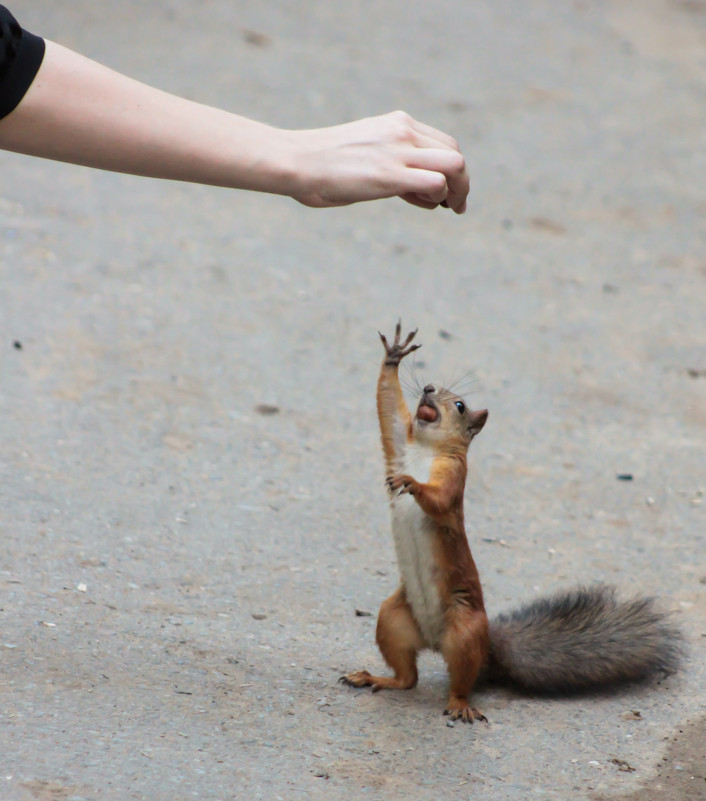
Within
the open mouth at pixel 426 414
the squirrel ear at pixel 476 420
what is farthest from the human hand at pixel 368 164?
the squirrel ear at pixel 476 420

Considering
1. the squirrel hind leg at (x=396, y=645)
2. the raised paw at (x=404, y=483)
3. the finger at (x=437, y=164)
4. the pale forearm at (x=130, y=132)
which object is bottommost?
the squirrel hind leg at (x=396, y=645)

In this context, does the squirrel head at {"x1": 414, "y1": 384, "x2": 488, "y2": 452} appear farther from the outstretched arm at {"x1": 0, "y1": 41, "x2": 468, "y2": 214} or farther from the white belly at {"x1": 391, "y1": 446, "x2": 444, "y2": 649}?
the outstretched arm at {"x1": 0, "y1": 41, "x2": 468, "y2": 214}

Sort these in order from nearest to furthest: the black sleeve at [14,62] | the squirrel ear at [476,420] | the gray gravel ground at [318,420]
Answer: the black sleeve at [14,62] < the gray gravel ground at [318,420] < the squirrel ear at [476,420]

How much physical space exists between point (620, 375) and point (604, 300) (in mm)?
886

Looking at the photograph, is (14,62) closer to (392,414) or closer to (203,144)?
(203,144)

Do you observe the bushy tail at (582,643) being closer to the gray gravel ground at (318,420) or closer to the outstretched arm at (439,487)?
the gray gravel ground at (318,420)

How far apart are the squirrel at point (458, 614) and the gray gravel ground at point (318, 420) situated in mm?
88

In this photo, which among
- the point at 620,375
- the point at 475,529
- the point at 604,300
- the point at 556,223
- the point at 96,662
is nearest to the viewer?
the point at 96,662

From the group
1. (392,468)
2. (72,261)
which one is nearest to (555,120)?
(72,261)

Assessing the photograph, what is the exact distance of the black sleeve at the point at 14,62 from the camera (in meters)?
1.75

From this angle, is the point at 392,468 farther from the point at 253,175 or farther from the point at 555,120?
the point at 555,120

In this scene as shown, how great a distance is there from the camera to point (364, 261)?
612 cm

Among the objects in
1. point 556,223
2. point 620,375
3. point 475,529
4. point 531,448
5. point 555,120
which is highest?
point 555,120

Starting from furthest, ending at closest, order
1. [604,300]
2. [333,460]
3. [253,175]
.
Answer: [604,300] → [333,460] → [253,175]
